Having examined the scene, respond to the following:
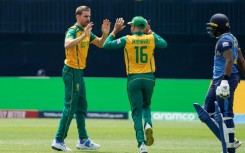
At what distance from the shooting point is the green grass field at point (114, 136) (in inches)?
581

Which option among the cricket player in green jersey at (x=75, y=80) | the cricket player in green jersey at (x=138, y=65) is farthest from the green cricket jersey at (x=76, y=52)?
the cricket player in green jersey at (x=138, y=65)

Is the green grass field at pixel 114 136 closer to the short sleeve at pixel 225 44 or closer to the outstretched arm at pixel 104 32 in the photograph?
the outstretched arm at pixel 104 32

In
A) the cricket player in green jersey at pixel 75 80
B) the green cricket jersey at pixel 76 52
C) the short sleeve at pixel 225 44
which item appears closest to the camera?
the short sleeve at pixel 225 44

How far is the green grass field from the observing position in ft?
48.4

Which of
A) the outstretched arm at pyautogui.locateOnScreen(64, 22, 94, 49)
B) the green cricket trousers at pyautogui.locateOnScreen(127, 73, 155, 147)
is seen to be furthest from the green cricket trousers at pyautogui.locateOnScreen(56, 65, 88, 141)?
the green cricket trousers at pyautogui.locateOnScreen(127, 73, 155, 147)

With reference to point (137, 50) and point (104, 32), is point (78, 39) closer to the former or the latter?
point (104, 32)

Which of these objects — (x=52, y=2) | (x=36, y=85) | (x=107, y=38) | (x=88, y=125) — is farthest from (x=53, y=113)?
(x=107, y=38)

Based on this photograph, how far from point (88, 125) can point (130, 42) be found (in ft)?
29.4

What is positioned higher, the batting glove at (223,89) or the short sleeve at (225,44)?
the short sleeve at (225,44)

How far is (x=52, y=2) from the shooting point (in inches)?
1271

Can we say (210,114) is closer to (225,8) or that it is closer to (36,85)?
(36,85)

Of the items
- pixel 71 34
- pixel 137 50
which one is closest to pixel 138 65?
pixel 137 50

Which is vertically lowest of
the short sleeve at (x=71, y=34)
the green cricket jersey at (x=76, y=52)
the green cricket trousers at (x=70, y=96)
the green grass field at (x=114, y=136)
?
the green grass field at (x=114, y=136)

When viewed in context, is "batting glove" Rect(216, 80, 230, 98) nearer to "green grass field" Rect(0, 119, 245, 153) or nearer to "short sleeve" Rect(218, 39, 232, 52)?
"short sleeve" Rect(218, 39, 232, 52)
